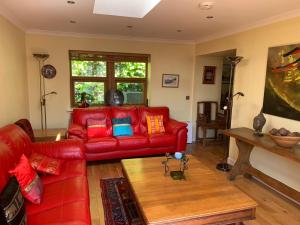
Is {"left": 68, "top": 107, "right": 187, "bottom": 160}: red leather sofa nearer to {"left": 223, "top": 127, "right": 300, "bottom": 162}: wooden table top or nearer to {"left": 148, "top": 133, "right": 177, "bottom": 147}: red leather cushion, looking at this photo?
{"left": 148, "top": 133, "right": 177, "bottom": 147}: red leather cushion

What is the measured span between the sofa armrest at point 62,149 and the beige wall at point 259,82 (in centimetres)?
254

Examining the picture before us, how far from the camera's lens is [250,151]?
332cm

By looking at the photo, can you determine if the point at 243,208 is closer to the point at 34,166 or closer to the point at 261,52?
the point at 34,166

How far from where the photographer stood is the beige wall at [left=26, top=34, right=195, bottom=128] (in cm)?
431

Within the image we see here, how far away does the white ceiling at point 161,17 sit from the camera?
2.63m

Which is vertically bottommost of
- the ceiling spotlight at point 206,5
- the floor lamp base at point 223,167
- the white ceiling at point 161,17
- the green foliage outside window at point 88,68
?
the floor lamp base at point 223,167

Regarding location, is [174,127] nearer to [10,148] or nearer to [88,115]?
[88,115]

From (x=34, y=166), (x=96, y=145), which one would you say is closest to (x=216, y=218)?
(x=34, y=166)

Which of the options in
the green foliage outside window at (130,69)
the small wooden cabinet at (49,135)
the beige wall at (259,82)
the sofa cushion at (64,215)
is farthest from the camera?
the green foliage outside window at (130,69)

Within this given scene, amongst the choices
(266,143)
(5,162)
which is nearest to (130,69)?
(266,143)

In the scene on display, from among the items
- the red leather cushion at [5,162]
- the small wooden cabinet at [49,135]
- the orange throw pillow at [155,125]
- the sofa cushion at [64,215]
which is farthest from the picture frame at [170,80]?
the sofa cushion at [64,215]

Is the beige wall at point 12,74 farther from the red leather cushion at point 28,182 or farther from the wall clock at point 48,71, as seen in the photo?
the red leather cushion at point 28,182

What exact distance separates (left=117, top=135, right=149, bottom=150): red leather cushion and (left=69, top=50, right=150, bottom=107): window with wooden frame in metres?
1.35

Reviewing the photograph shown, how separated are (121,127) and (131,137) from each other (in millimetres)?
302
